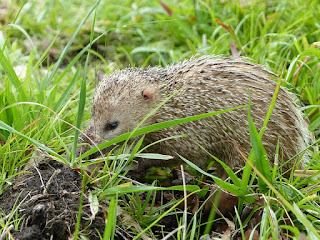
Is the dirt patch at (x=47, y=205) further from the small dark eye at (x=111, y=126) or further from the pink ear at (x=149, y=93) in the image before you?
the pink ear at (x=149, y=93)

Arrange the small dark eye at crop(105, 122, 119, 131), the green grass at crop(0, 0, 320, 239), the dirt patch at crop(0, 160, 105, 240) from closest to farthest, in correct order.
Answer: the dirt patch at crop(0, 160, 105, 240) < the green grass at crop(0, 0, 320, 239) < the small dark eye at crop(105, 122, 119, 131)

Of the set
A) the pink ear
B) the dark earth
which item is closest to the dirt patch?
the dark earth

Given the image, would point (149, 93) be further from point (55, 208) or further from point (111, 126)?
point (55, 208)

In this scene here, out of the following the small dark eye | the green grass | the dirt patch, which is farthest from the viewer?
the small dark eye

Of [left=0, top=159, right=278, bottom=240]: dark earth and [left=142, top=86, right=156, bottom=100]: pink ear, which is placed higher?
[left=142, top=86, right=156, bottom=100]: pink ear

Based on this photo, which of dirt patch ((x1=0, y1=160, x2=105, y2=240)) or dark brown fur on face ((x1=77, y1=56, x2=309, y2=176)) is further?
dark brown fur on face ((x1=77, y1=56, x2=309, y2=176))

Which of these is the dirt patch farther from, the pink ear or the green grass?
the pink ear

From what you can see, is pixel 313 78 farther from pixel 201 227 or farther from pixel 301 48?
pixel 201 227

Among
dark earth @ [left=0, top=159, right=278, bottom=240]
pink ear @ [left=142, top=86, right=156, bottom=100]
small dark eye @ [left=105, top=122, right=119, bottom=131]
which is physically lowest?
dark earth @ [left=0, top=159, right=278, bottom=240]

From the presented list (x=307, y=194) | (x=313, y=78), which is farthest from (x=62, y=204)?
(x=313, y=78)
